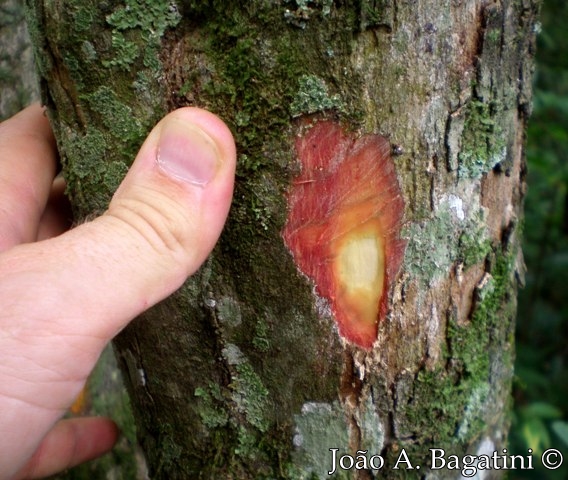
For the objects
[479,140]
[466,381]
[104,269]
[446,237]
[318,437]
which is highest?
[479,140]

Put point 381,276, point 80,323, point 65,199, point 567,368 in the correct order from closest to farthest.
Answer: point 80,323 < point 381,276 < point 65,199 < point 567,368

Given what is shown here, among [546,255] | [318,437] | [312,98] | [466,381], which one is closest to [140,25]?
[312,98]

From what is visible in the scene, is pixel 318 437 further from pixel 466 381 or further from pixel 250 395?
pixel 466 381

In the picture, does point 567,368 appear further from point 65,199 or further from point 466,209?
point 65,199

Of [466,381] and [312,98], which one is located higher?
[312,98]

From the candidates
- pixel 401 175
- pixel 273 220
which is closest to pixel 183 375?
pixel 273 220
